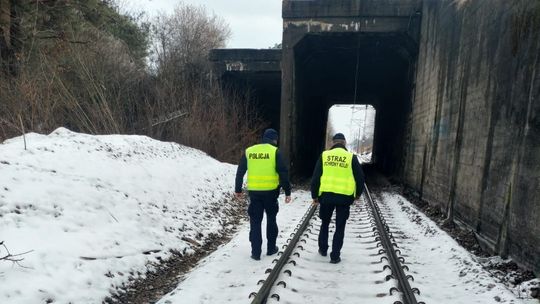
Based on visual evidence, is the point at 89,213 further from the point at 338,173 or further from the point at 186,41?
the point at 186,41

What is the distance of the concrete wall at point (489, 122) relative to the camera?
505cm

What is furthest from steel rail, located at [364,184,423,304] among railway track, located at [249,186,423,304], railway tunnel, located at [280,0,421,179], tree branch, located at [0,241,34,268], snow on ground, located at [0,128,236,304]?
railway tunnel, located at [280,0,421,179]

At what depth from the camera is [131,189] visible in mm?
7125

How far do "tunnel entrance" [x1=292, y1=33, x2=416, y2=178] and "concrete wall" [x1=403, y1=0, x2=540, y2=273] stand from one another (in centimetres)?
434

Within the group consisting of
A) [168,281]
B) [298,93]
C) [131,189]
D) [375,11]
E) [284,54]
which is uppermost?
[375,11]

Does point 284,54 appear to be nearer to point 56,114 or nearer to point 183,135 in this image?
point 183,135

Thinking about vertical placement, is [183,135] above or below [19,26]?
below

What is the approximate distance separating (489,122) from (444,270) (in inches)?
110

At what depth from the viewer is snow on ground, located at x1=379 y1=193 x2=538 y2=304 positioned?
4.30m

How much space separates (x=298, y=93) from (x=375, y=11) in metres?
4.82

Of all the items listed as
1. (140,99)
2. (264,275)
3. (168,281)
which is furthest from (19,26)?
(264,275)

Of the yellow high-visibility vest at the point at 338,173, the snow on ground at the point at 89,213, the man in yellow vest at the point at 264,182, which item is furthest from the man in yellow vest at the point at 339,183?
the snow on ground at the point at 89,213

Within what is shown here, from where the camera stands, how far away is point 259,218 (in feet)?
18.6

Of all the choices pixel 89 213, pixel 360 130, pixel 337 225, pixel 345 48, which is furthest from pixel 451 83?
pixel 360 130
